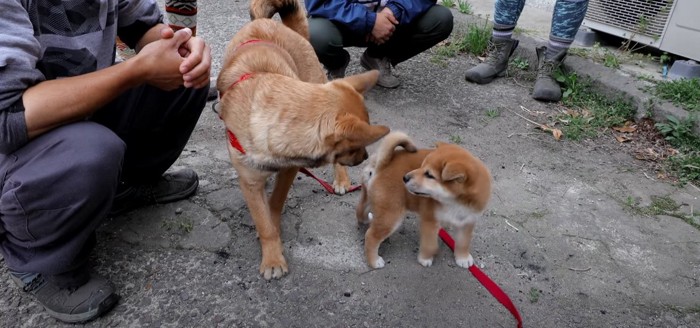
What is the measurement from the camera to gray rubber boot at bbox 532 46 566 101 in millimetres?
4148

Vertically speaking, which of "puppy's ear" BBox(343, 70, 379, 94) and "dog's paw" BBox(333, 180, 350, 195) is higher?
"puppy's ear" BBox(343, 70, 379, 94)

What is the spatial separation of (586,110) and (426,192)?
256 cm

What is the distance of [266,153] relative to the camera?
82.0 inches

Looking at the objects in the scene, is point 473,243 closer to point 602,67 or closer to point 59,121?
point 59,121

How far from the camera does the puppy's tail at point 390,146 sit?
2.31 metres

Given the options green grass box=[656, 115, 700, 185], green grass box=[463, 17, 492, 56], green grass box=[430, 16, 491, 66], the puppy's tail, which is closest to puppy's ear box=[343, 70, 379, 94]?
the puppy's tail

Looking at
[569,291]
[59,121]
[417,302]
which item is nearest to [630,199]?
[569,291]

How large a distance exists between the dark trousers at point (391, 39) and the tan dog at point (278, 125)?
1.13 m

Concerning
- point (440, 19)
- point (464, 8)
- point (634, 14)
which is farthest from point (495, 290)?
point (464, 8)

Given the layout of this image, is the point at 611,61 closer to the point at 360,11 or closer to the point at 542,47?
the point at 542,47

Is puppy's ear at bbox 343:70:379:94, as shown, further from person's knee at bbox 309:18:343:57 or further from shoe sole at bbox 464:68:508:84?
shoe sole at bbox 464:68:508:84

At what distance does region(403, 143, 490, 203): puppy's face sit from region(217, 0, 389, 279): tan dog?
0.96 ft

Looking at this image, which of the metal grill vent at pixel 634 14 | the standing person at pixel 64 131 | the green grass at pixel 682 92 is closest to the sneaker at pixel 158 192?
the standing person at pixel 64 131

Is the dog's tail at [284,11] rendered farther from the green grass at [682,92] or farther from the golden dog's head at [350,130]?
the green grass at [682,92]
